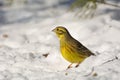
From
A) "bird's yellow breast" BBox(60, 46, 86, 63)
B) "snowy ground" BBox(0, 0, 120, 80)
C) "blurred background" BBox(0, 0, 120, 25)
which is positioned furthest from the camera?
"blurred background" BBox(0, 0, 120, 25)

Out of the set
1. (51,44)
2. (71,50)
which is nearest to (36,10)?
(51,44)

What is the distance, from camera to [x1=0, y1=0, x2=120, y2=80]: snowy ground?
19.4 feet

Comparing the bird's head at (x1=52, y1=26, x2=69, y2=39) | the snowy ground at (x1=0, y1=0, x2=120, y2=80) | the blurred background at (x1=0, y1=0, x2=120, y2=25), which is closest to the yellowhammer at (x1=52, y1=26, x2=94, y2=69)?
the bird's head at (x1=52, y1=26, x2=69, y2=39)

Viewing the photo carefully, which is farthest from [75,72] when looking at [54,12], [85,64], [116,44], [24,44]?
[54,12]

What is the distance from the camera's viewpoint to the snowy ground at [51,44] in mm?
5910

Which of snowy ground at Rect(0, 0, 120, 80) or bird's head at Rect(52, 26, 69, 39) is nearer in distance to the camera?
snowy ground at Rect(0, 0, 120, 80)

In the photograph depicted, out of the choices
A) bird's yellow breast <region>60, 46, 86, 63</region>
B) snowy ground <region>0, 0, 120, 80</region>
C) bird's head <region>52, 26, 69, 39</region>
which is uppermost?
bird's head <region>52, 26, 69, 39</region>

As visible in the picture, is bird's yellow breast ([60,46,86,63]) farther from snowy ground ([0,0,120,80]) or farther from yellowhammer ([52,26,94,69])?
snowy ground ([0,0,120,80])

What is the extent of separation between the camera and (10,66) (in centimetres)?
639

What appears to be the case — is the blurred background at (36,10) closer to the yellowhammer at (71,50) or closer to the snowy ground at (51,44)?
the snowy ground at (51,44)

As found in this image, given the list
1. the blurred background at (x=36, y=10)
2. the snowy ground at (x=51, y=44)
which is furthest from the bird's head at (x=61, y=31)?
the blurred background at (x=36, y=10)

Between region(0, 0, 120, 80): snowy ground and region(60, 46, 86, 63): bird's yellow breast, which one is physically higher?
region(60, 46, 86, 63): bird's yellow breast

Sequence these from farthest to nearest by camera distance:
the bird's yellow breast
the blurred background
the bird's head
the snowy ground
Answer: the blurred background, the bird's head, the bird's yellow breast, the snowy ground

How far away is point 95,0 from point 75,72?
210cm
